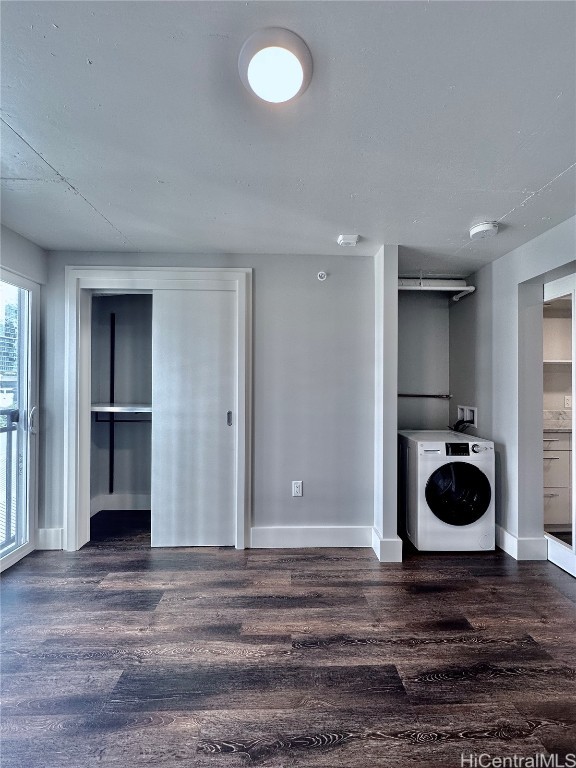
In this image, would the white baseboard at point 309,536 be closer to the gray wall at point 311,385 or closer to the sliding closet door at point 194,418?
the gray wall at point 311,385

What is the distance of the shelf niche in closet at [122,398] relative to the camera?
395 cm

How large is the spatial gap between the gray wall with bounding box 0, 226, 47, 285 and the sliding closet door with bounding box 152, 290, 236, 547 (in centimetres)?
84

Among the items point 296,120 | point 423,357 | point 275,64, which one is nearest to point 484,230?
point 296,120

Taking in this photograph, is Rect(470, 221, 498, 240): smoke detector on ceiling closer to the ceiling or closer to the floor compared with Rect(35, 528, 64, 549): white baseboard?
closer to the ceiling

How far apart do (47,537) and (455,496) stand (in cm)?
312

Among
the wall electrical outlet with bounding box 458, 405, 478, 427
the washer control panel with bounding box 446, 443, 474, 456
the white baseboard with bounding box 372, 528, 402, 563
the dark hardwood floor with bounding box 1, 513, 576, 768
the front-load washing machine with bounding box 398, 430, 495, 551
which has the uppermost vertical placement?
the wall electrical outlet with bounding box 458, 405, 478, 427

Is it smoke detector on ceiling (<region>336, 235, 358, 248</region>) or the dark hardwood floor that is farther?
smoke detector on ceiling (<region>336, 235, 358, 248</region>)

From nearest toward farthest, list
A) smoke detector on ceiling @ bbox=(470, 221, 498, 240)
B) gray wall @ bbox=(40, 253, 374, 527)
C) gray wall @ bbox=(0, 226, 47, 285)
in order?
smoke detector on ceiling @ bbox=(470, 221, 498, 240) < gray wall @ bbox=(0, 226, 47, 285) < gray wall @ bbox=(40, 253, 374, 527)

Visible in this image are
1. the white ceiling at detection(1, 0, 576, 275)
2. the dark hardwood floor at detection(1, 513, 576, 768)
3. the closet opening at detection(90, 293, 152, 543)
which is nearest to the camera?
the white ceiling at detection(1, 0, 576, 275)

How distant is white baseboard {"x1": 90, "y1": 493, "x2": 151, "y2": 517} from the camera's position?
3.96 m

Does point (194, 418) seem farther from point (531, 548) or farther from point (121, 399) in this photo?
point (531, 548)

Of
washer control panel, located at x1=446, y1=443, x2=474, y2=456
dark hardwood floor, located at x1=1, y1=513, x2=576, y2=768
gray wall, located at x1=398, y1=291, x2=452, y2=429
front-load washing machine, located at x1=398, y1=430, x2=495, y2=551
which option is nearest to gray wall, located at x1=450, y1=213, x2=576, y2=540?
front-load washing machine, located at x1=398, y1=430, x2=495, y2=551

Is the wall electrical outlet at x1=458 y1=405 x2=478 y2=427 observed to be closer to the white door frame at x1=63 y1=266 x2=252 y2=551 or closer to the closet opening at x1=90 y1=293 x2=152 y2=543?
the white door frame at x1=63 y1=266 x2=252 y2=551

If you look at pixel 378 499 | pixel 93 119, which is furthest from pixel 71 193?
pixel 378 499
